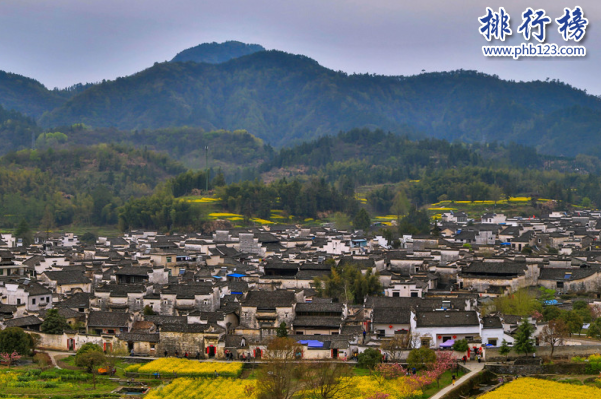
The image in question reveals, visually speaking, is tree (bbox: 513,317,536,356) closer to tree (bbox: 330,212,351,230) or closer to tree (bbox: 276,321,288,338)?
tree (bbox: 276,321,288,338)

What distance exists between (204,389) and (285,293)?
976 centimetres

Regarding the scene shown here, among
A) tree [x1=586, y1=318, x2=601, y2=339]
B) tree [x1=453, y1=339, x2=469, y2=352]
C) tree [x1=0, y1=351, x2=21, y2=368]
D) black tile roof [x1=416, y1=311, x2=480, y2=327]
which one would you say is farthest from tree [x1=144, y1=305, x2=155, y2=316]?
tree [x1=586, y1=318, x2=601, y2=339]

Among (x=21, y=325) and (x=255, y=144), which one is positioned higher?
(x=255, y=144)

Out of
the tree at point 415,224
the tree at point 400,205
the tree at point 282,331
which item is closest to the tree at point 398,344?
the tree at point 282,331

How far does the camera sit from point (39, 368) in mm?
31047

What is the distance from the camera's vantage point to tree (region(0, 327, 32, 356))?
106 feet

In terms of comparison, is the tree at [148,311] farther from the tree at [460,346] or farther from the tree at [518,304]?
the tree at [518,304]

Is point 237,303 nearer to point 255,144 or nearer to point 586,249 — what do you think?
point 586,249

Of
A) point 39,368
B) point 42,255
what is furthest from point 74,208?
point 39,368

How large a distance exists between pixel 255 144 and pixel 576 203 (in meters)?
94.7

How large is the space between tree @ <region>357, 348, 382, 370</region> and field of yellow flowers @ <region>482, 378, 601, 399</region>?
5231 millimetres

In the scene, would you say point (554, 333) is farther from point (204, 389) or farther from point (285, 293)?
point (204, 389)

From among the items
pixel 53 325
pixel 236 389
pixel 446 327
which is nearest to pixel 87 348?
pixel 53 325

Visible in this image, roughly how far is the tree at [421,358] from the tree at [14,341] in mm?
16323
